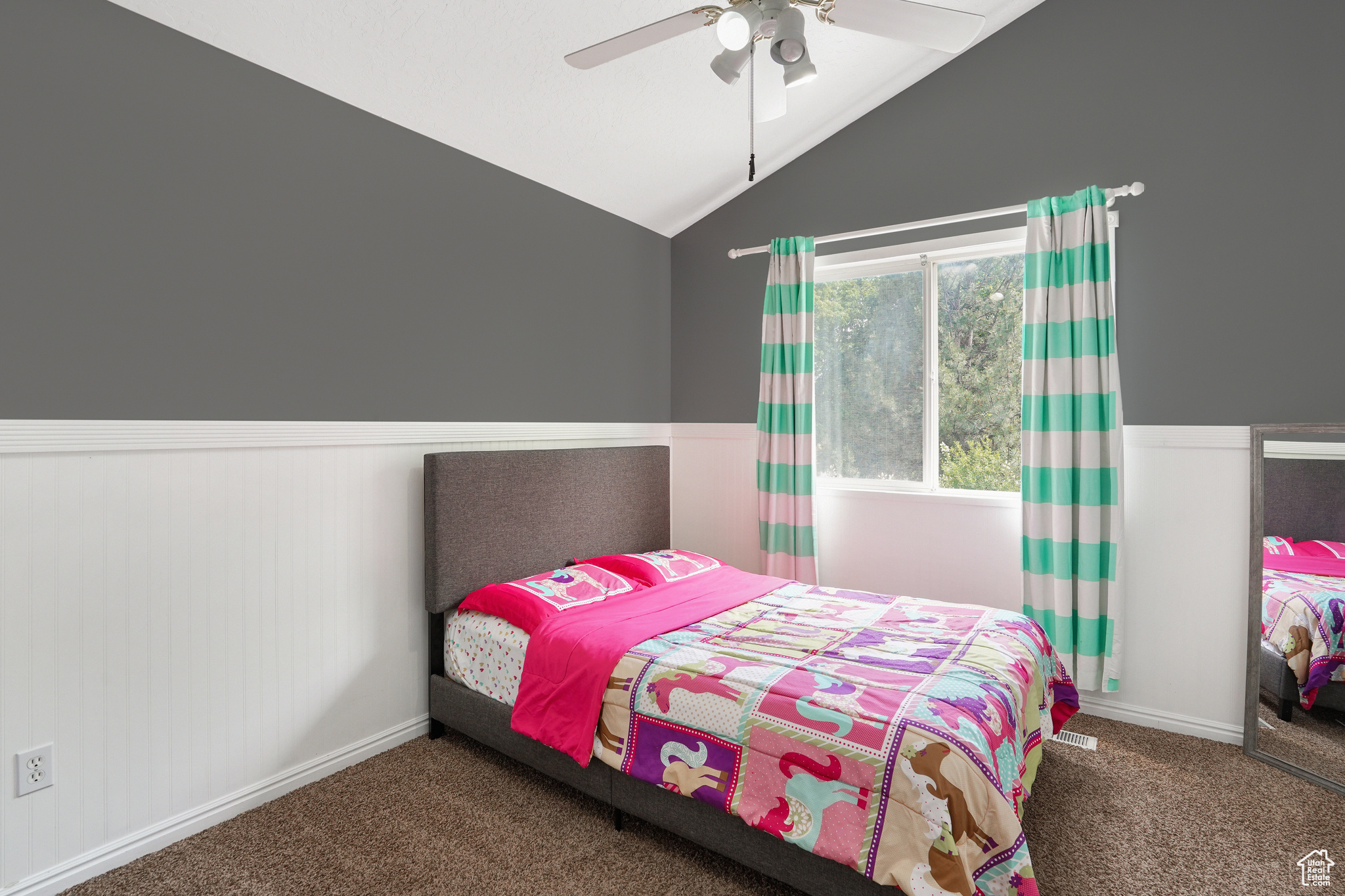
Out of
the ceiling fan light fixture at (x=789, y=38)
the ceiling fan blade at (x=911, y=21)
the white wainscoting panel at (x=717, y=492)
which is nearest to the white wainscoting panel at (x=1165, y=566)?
the white wainscoting panel at (x=717, y=492)

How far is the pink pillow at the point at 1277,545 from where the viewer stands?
2602 millimetres

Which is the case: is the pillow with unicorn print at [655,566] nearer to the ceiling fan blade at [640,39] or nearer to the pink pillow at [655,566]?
the pink pillow at [655,566]

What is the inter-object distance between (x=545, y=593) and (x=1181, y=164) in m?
3.25

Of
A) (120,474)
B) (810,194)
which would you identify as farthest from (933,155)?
(120,474)

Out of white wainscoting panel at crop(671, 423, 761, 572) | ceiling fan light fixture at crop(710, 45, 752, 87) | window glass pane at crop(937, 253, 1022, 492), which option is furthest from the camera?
white wainscoting panel at crop(671, 423, 761, 572)

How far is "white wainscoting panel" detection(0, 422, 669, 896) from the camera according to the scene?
6.19 feet

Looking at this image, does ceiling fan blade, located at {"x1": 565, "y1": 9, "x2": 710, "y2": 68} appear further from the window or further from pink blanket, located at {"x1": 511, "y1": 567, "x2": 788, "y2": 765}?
the window

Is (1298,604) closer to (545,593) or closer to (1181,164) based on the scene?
(1181,164)

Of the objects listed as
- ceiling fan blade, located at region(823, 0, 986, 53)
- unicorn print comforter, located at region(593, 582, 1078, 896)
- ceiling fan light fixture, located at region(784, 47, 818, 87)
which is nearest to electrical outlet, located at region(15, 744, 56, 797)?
unicorn print comforter, located at region(593, 582, 1078, 896)

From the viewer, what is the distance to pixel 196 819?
7.19 ft

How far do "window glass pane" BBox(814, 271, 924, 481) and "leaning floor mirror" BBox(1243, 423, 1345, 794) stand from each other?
1.41 m

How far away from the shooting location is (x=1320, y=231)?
261 centimetres

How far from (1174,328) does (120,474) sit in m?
4.01

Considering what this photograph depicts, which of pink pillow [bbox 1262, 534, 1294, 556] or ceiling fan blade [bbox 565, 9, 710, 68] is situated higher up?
ceiling fan blade [bbox 565, 9, 710, 68]
